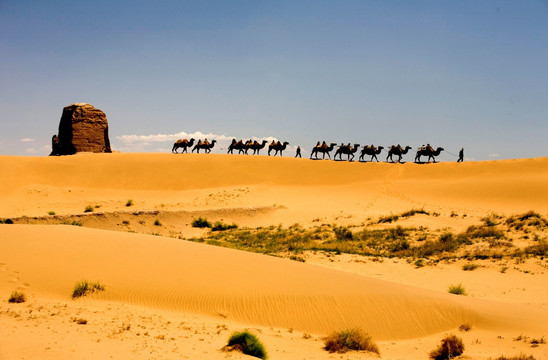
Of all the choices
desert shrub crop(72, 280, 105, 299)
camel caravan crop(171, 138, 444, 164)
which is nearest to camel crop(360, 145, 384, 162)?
camel caravan crop(171, 138, 444, 164)

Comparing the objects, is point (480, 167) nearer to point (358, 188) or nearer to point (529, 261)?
Result: point (358, 188)

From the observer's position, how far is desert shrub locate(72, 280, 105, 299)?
10.9 m

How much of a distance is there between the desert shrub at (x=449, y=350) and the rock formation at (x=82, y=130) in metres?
48.0

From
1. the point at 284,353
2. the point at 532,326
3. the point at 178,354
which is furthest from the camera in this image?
the point at 532,326

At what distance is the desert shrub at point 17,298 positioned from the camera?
33.4 feet

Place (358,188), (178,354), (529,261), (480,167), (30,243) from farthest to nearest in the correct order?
(480,167), (358,188), (529,261), (30,243), (178,354)

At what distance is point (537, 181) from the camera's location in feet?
141

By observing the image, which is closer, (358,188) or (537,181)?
(537,181)

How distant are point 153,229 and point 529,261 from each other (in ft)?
62.2

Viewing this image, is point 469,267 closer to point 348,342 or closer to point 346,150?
point 348,342

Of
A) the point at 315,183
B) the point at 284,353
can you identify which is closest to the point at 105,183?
the point at 315,183

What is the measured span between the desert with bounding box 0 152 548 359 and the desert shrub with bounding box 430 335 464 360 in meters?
0.36

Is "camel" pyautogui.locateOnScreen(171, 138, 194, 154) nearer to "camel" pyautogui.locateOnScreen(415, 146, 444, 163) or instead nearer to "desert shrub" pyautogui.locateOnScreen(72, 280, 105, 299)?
"camel" pyautogui.locateOnScreen(415, 146, 444, 163)

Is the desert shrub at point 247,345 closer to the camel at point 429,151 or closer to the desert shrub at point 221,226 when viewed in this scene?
the desert shrub at point 221,226
